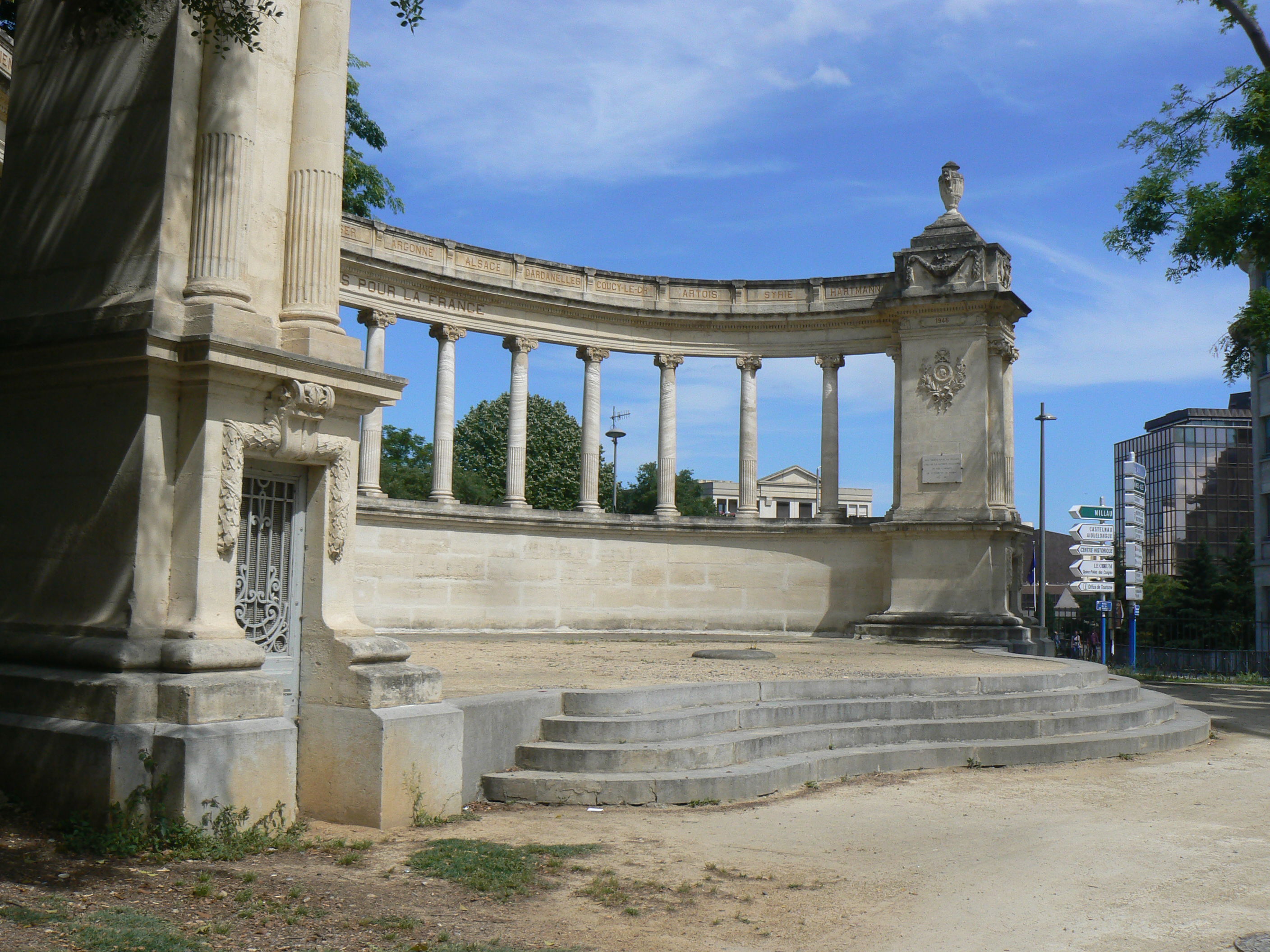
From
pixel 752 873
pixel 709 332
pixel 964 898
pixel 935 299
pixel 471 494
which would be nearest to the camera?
pixel 964 898

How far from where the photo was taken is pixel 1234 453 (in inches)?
6058

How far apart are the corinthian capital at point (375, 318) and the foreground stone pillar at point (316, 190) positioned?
2100 centimetres

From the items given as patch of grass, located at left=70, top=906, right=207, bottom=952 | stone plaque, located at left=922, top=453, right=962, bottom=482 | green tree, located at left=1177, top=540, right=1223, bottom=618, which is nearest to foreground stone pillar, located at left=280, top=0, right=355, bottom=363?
patch of grass, located at left=70, top=906, right=207, bottom=952

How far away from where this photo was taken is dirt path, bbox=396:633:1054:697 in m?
16.5

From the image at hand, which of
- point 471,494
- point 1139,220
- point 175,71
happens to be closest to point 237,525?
point 175,71

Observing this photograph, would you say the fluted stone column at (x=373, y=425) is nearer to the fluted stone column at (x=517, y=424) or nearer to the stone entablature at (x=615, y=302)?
the stone entablature at (x=615, y=302)

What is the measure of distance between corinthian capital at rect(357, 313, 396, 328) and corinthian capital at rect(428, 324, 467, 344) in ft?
5.36

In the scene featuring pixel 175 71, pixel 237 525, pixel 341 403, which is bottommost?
pixel 237 525

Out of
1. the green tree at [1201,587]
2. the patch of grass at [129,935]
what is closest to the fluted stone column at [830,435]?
the patch of grass at [129,935]

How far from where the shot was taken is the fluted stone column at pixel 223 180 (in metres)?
9.82

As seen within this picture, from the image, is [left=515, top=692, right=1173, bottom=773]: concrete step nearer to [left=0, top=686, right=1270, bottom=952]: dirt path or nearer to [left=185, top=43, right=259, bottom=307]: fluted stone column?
[left=0, top=686, right=1270, bottom=952]: dirt path

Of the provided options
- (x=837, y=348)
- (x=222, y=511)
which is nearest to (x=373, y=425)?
(x=837, y=348)

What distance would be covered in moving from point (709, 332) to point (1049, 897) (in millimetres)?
29424

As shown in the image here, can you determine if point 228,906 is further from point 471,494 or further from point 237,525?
point 471,494
